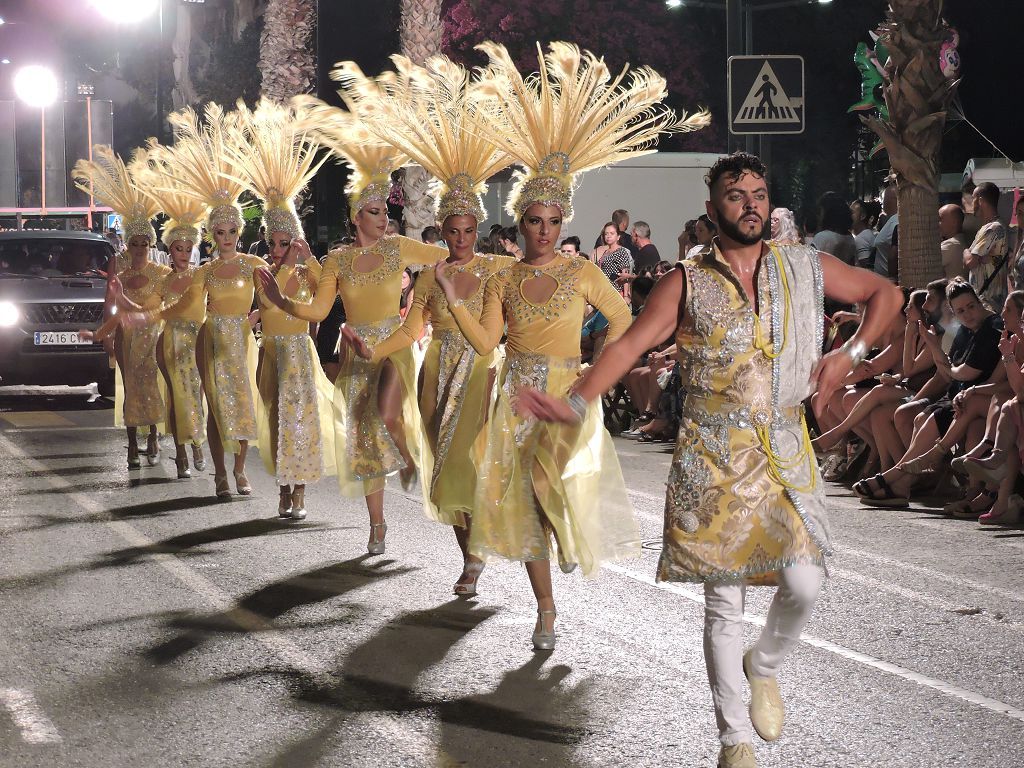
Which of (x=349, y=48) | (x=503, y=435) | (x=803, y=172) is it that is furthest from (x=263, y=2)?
(x=503, y=435)

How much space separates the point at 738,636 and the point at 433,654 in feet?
6.70

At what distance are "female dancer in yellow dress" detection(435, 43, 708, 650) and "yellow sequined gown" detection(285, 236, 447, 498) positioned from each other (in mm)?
1789

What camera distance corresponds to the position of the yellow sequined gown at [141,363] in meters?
13.6

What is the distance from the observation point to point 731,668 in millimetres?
5020

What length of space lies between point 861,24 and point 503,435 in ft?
105

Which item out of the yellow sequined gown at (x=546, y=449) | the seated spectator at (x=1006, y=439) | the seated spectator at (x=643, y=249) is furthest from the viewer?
the seated spectator at (x=643, y=249)

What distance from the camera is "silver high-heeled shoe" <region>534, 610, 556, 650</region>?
6867mm

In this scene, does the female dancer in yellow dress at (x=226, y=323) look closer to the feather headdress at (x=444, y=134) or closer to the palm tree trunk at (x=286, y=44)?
the feather headdress at (x=444, y=134)

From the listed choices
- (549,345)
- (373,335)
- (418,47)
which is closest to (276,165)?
(373,335)

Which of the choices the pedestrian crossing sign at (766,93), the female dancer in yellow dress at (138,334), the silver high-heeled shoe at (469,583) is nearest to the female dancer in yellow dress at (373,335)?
the silver high-heeled shoe at (469,583)

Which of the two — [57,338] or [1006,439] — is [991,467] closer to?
[1006,439]

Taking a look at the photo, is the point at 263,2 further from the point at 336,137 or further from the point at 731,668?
the point at 731,668

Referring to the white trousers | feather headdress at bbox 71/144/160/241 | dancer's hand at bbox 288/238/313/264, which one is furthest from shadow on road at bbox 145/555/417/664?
feather headdress at bbox 71/144/160/241

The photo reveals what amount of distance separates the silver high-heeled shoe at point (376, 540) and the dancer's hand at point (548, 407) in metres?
4.00
